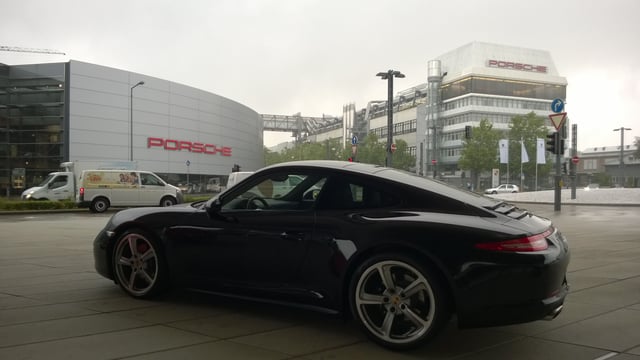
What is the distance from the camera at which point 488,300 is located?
332cm

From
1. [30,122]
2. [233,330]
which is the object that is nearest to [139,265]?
[233,330]

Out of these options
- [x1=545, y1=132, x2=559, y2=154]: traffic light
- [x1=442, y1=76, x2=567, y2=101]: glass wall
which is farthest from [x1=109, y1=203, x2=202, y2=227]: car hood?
[x1=442, y1=76, x2=567, y2=101]: glass wall

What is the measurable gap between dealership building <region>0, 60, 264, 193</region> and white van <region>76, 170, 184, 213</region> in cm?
2378

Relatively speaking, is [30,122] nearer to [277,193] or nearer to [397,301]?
[277,193]

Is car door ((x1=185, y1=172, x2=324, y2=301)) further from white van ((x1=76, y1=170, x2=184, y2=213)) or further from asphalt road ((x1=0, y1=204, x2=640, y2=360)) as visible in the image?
white van ((x1=76, y1=170, x2=184, y2=213))

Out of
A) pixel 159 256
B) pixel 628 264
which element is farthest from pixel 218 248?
pixel 628 264

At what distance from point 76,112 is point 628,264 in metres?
52.5

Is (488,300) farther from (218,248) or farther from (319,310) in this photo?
(218,248)

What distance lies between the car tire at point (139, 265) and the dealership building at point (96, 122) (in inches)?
1681

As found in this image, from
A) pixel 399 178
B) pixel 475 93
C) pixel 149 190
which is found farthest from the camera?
pixel 475 93

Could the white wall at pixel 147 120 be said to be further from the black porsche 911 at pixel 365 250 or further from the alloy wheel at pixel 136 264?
the black porsche 911 at pixel 365 250

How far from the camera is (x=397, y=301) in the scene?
356 centimetres

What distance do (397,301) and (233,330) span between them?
132 centimetres

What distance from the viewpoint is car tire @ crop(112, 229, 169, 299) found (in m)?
4.71
